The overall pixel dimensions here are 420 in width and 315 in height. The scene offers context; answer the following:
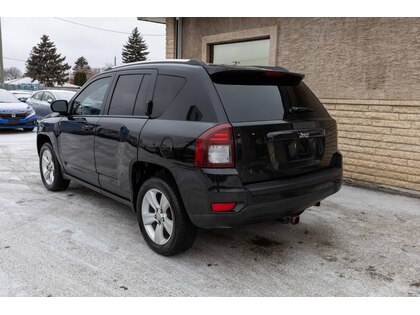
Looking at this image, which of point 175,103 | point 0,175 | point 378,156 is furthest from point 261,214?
point 0,175

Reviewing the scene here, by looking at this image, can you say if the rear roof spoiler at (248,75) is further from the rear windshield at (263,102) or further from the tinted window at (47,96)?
the tinted window at (47,96)

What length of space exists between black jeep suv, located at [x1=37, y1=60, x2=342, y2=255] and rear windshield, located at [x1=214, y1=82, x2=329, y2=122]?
0.04 ft

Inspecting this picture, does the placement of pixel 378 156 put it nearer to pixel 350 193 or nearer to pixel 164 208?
pixel 350 193

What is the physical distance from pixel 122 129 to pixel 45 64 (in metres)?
62.7

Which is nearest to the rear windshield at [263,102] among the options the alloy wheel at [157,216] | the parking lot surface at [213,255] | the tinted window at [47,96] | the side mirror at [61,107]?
the alloy wheel at [157,216]

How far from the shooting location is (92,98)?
4.63 m

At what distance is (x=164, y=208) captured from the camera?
11.3 feet

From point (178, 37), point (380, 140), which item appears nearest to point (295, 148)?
point (380, 140)

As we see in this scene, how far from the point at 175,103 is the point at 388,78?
13.3 feet

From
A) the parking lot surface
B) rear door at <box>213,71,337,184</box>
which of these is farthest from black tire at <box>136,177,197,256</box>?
rear door at <box>213,71,337,184</box>

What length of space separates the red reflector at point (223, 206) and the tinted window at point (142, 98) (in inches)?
50.9

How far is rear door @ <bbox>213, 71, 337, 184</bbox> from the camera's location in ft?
9.86

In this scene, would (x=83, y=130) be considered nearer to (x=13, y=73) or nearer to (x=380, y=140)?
(x=380, y=140)

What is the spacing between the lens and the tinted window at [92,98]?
4410 mm
